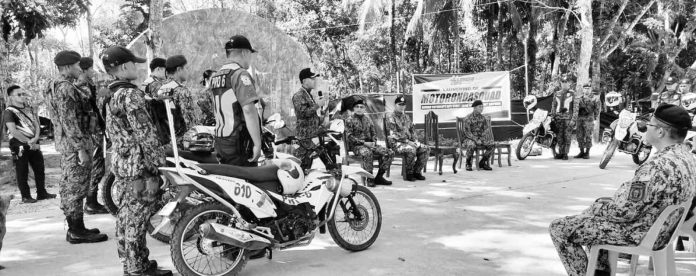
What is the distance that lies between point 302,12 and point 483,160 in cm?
1540

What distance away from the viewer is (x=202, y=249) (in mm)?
3598

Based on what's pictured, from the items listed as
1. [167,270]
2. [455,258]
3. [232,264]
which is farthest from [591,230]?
[167,270]

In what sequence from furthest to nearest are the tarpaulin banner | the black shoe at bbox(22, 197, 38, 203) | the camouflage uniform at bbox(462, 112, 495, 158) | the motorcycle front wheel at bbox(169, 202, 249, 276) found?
the tarpaulin banner < the camouflage uniform at bbox(462, 112, 495, 158) < the black shoe at bbox(22, 197, 38, 203) < the motorcycle front wheel at bbox(169, 202, 249, 276)

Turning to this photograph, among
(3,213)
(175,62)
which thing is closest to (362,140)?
(175,62)

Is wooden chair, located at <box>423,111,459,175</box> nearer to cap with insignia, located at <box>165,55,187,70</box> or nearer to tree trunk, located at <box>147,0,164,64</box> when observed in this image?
tree trunk, located at <box>147,0,164,64</box>

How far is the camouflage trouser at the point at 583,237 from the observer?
3070 millimetres

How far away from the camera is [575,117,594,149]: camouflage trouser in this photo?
36.6ft

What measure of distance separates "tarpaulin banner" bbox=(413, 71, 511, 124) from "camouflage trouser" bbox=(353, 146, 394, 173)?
15.4ft

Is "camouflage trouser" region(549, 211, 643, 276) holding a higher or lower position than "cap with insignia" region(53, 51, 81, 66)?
lower

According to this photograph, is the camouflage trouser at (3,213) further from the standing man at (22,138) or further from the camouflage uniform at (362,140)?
the camouflage uniform at (362,140)

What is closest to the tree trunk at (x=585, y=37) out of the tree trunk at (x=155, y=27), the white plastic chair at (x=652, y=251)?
the tree trunk at (x=155, y=27)

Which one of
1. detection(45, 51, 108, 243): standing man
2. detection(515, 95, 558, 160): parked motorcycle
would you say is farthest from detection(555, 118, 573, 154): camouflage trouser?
detection(45, 51, 108, 243): standing man

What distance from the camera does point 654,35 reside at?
21.9 metres

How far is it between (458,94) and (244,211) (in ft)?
31.8
